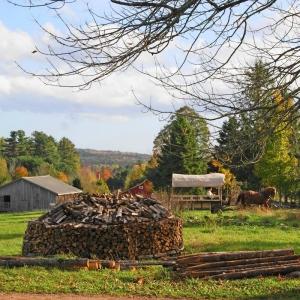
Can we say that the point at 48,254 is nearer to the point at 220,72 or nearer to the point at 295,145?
the point at 295,145

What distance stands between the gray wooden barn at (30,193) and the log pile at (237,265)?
53.2 m

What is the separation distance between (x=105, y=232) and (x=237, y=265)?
15.2ft

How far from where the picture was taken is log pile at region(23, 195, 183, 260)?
15.8m

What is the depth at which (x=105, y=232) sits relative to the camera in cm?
1591

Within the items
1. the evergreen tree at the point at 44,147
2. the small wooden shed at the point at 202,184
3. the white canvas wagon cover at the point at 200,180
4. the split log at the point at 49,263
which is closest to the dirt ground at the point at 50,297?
the split log at the point at 49,263

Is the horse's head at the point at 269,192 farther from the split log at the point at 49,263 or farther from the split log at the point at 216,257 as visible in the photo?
the split log at the point at 49,263

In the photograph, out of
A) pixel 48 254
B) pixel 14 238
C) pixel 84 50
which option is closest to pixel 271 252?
pixel 48 254

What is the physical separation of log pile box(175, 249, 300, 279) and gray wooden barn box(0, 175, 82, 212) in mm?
53151

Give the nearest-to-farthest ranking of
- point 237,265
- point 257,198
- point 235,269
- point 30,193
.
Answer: point 235,269 < point 237,265 < point 257,198 < point 30,193

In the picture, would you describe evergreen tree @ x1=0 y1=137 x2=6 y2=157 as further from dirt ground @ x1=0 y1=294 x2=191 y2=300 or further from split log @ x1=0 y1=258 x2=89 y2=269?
dirt ground @ x1=0 y1=294 x2=191 y2=300

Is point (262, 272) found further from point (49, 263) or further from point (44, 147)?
point (44, 147)

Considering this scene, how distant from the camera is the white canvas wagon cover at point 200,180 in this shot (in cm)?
4428

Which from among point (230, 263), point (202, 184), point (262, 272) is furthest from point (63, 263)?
point (202, 184)

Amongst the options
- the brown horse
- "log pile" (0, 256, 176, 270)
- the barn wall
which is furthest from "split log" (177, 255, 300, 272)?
the barn wall
